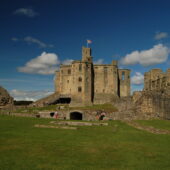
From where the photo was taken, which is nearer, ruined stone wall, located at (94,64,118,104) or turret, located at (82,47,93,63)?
ruined stone wall, located at (94,64,118,104)

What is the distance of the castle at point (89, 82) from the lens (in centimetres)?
5384

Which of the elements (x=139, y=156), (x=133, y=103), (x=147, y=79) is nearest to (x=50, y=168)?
(x=139, y=156)

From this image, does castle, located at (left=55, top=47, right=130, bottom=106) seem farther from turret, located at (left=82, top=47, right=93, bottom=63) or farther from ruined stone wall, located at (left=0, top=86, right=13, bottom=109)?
ruined stone wall, located at (left=0, top=86, right=13, bottom=109)

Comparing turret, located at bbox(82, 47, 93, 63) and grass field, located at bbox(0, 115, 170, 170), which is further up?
turret, located at bbox(82, 47, 93, 63)

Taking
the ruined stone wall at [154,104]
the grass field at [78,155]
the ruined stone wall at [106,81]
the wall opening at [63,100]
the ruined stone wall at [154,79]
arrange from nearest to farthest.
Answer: the grass field at [78,155] → the ruined stone wall at [154,104] → the ruined stone wall at [154,79] → the ruined stone wall at [106,81] → the wall opening at [63,100]

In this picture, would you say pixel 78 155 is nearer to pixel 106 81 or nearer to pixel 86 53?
pixel 106 81

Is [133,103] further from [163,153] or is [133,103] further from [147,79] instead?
[163,153]

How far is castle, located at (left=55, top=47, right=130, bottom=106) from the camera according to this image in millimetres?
53844

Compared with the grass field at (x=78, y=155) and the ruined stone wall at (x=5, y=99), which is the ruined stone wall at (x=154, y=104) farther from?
the ruined stone wall at (x=5, y=99)

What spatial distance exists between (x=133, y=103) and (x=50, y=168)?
29.3 m

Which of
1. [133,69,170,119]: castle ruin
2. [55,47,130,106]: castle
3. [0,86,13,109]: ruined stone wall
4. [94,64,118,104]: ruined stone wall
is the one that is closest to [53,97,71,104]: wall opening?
[55,47,130,106]: castle

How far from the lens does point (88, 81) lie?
54.5 m

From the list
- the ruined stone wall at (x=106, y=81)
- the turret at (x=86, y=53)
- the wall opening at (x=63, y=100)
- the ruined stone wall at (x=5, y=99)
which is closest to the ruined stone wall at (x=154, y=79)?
the ruined stone wall at (x=106, y=81)

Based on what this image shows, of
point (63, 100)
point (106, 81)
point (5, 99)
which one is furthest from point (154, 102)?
point (63, 100)
